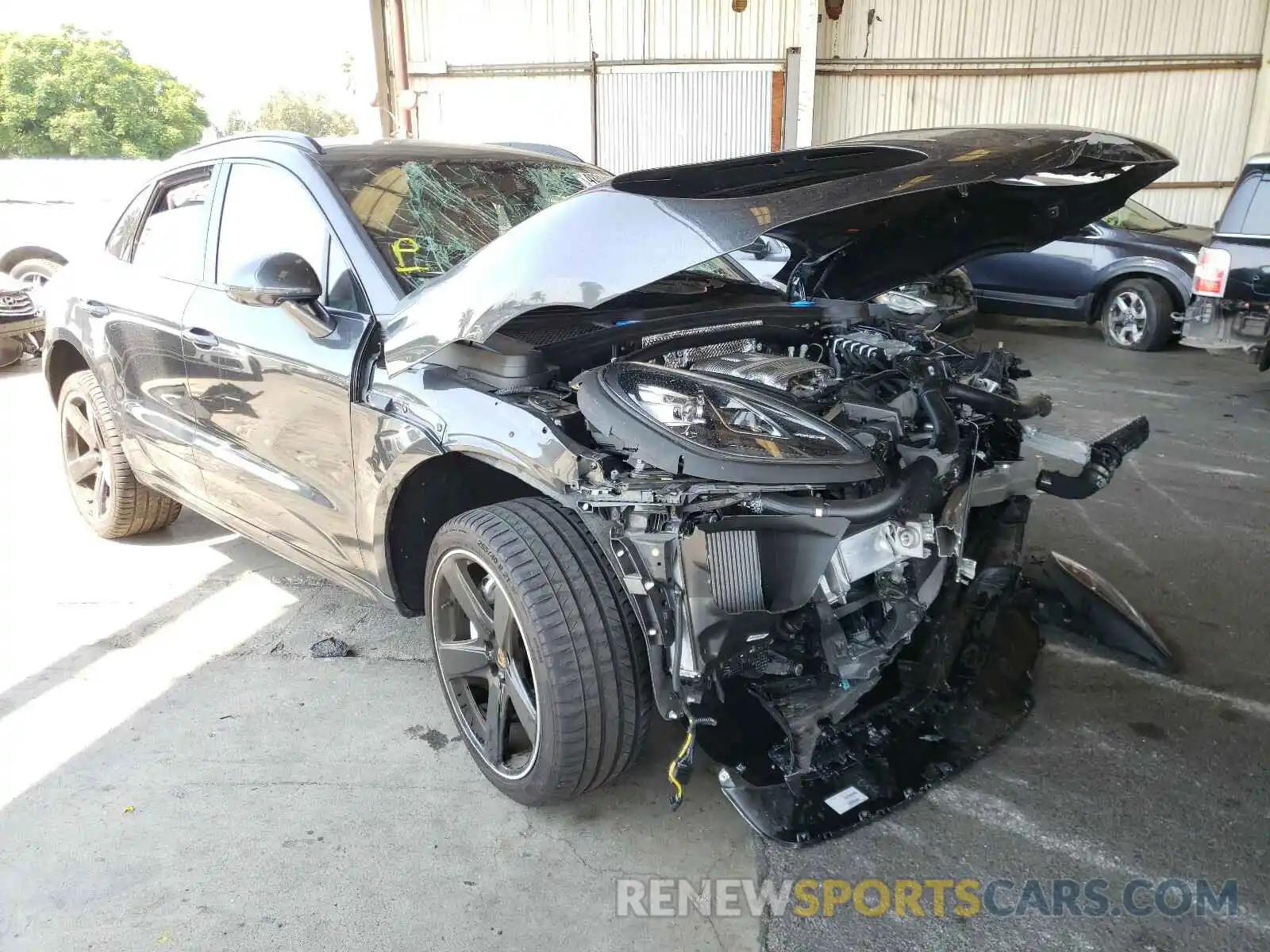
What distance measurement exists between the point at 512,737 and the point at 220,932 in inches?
34.0

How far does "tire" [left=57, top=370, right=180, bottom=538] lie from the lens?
4355mm

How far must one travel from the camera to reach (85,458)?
4.68 metres

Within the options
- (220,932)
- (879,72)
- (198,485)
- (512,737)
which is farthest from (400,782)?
(879,72)

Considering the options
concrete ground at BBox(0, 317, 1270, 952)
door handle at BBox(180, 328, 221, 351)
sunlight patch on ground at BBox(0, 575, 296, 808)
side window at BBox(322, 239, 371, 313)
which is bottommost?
sunlight patch on ground at BBox(0, 575, 296, 808)

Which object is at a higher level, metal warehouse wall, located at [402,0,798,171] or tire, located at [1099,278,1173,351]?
metal warehouse wall, located at [402,0,798,171]

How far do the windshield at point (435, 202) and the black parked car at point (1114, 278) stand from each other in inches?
261

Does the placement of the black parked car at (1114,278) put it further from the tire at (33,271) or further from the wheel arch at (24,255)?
the wheel arch at (24,255)

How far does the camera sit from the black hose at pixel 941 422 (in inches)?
90.3

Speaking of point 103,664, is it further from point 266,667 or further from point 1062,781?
point 1062,781

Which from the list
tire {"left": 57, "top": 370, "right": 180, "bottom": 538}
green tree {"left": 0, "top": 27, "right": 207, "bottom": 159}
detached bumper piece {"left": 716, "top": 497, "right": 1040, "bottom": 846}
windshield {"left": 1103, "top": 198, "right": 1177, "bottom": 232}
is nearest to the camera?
detached bumper piece {"left": 716, "top": 497, "right": 1040, "bottom": 846}

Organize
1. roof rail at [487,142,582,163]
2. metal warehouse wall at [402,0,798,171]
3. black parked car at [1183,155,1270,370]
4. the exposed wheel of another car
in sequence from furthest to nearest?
metal warehouse wall at [402,0,798,171]
the exposed wheel of another car
black parked car at [1183,155,1270,370]
roof rail at [487,142,582,163]

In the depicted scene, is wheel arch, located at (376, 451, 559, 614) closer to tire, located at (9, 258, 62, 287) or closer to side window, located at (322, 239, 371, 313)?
side window, located at (322, 239, 371, 313)

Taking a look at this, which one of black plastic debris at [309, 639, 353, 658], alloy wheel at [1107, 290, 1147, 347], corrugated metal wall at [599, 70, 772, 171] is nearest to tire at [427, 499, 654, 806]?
black plastic debris at [309, 639, 353, 658]

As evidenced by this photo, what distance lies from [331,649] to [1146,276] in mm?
8830
